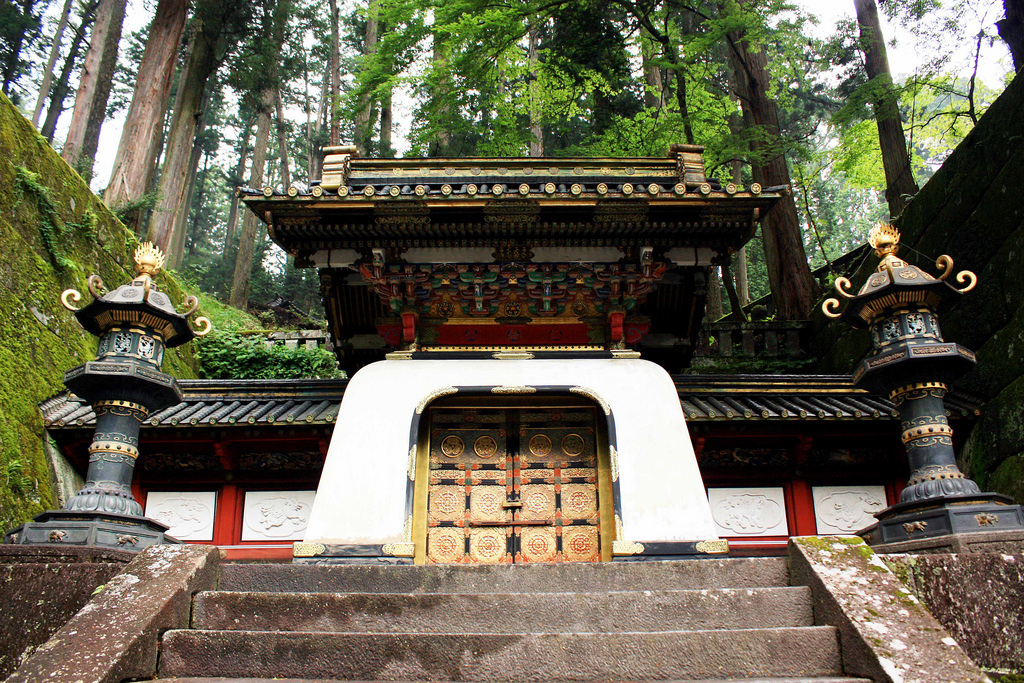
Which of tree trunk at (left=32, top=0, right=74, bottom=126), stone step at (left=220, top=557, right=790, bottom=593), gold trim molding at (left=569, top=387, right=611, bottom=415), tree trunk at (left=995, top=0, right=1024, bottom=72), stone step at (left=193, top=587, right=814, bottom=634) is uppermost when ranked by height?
tree trunk at (left=32, top=0, right=74, bottom=126)

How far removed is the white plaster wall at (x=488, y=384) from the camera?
650cm

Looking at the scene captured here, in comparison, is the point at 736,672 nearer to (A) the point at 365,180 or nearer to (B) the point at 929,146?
(A) the point at 365,180

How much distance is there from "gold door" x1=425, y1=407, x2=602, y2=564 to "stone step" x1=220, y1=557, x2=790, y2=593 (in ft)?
9.01

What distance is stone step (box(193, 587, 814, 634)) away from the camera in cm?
388

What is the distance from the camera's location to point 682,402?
8.45 meters

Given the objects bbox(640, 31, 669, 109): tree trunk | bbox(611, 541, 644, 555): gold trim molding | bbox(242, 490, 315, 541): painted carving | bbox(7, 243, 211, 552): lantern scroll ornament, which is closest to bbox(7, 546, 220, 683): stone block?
bbox(7, 243, 211, 552): lantern scroll ornament

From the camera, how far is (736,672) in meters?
3.42

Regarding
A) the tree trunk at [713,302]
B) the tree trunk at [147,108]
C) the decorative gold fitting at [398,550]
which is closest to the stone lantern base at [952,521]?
the decorative gold fitting at [398,550]

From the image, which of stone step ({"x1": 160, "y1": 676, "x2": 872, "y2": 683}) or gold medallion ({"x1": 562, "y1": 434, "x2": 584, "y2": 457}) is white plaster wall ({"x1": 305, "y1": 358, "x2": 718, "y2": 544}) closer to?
gold medallion ({"x1": 562, "y1": 434, "x2": 584, "y2": 457})

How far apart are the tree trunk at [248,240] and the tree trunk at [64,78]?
19.2 ft

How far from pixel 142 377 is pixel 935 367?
650 cm

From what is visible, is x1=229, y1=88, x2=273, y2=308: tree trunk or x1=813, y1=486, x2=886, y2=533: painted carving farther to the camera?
x1=229, y1=88, x2=273, y2=308: tree trunk

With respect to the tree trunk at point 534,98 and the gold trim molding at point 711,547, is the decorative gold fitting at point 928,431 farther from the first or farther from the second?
the tree trunk at point 534,98

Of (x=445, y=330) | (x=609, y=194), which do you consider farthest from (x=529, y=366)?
(x=609, y=194)
